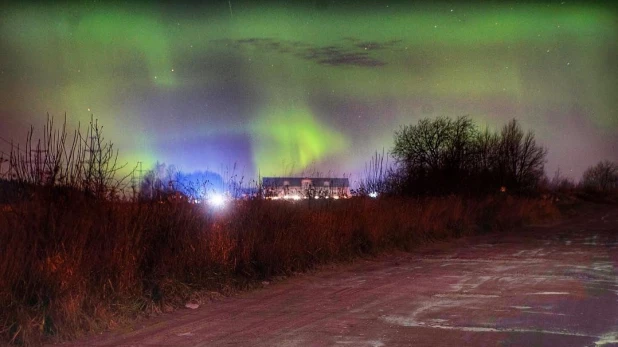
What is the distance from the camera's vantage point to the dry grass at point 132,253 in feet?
29.7

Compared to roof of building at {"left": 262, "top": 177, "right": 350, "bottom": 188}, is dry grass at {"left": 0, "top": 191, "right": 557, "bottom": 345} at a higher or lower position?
lower

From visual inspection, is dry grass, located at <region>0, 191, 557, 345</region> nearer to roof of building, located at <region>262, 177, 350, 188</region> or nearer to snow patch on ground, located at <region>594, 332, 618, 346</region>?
roof of building, located at <region>262, 177, 350, 188</region>

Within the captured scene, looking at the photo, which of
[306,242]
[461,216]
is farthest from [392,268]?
[461,216]

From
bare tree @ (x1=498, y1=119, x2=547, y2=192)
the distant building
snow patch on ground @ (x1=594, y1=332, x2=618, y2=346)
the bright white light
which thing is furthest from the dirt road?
bare tree @ (x1=498, y1=119, x2=547, y2=192)

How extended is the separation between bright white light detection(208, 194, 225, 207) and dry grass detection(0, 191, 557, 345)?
226 mm

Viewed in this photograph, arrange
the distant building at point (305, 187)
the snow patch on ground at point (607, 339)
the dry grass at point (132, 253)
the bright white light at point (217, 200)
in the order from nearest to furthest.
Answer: the snow patch on ground at point (607, 339)
the dry grass at point (132, 253)
the bright white light at point (217, 200)
the distant building at point (305, 187)

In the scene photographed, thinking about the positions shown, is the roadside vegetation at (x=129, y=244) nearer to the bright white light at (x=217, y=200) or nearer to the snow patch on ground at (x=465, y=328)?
the bright white light at (x=217, y=200)

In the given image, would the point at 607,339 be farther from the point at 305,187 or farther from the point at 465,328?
the point at 305,187

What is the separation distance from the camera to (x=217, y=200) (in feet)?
49.2

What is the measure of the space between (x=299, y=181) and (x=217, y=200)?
21.8ft

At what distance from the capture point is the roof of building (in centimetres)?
1777

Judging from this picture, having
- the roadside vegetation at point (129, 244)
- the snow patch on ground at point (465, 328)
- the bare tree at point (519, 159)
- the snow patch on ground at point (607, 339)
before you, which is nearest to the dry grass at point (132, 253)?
the roadside vegetation at point (129, 244)

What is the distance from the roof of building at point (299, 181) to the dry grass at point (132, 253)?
2.68 ft

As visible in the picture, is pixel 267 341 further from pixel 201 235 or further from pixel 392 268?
pixel 392 268
